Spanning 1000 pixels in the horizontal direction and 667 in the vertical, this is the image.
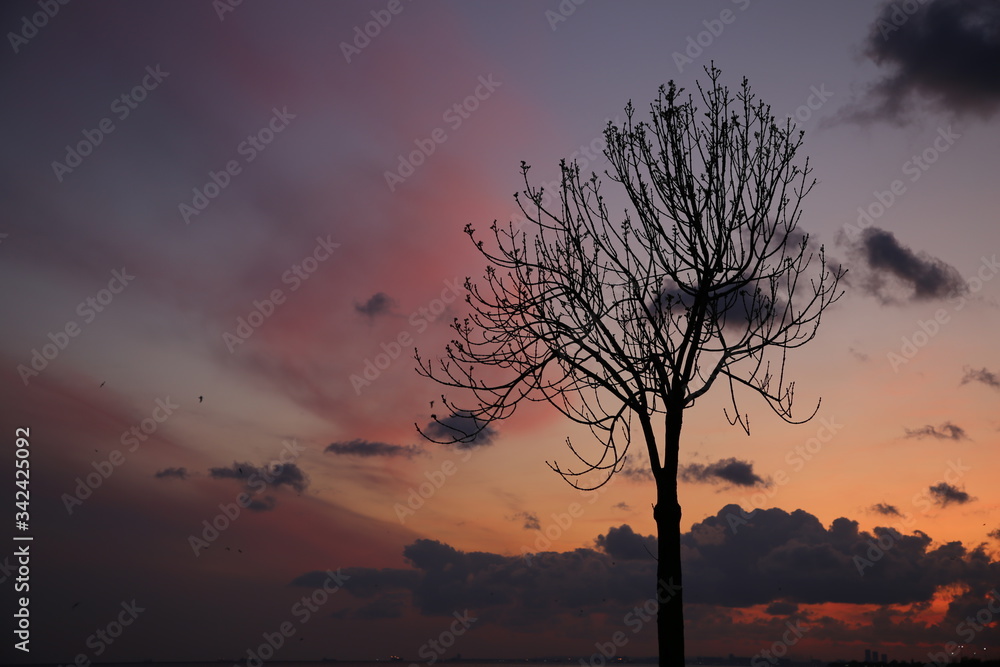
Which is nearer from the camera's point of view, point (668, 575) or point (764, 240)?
point (668, 575)

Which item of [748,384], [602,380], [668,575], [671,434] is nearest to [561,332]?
[602,380]

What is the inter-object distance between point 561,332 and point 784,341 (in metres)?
2.95

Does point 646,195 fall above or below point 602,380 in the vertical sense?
above

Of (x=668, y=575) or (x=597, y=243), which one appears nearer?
(x=668, y=575)

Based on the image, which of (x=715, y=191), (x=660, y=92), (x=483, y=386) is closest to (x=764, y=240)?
(x=715, y=191)

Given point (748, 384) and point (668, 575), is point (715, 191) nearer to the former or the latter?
point (748, 384)

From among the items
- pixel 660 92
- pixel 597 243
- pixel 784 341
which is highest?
pixel 660 92

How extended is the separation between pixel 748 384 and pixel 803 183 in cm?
278

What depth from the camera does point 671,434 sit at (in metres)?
10.0

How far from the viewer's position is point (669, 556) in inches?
380

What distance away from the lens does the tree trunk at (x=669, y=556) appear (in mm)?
9461

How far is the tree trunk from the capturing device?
31.0 feet

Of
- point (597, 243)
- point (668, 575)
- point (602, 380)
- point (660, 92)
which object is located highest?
point (660, 92)

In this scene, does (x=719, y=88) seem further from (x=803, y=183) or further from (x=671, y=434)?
(x=671, y=434)
